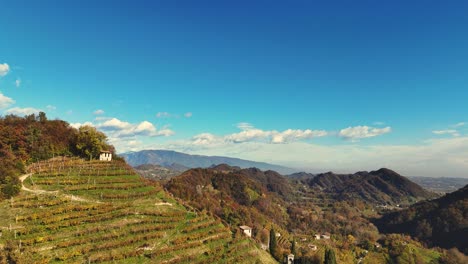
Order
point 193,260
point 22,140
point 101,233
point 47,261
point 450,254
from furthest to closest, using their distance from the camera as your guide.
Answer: point 450,254, point 22,140, point 193,260, point 101,233, point 47,261

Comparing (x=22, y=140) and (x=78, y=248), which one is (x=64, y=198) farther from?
(x=22, y=140)

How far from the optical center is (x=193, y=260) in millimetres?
37031

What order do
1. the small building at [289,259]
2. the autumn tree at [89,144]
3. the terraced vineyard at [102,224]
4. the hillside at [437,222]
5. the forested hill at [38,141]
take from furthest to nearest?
1. the hillside at [437,222]
2. the autumn tree at [89,144]
3. the small building at [289,259]
4. the forested hill at [38,141]
5. the terraced vineyard at [102,224]

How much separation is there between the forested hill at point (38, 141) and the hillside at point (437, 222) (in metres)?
151

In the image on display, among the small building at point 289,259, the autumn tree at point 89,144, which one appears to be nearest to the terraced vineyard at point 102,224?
the autumn tree at point 89,144

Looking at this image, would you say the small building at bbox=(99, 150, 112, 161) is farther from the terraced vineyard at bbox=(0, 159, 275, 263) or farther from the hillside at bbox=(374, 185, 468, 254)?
the hillside at bbox=(374, 185, 468, 254)

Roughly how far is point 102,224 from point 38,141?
93.7 ft

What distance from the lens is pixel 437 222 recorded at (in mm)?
149125

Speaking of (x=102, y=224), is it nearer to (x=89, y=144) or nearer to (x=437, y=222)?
(x=89, y=144)

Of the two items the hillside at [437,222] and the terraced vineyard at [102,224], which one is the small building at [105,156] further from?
the hillside at [437,222]

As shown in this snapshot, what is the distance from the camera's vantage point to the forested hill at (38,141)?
45312 millimetres

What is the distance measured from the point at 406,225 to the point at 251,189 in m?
96.1

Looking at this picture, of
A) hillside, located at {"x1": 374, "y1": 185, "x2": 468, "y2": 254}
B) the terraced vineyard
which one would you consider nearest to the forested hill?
the terraced vineyard

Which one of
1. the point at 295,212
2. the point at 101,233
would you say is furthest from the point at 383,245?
the point at 101,233
